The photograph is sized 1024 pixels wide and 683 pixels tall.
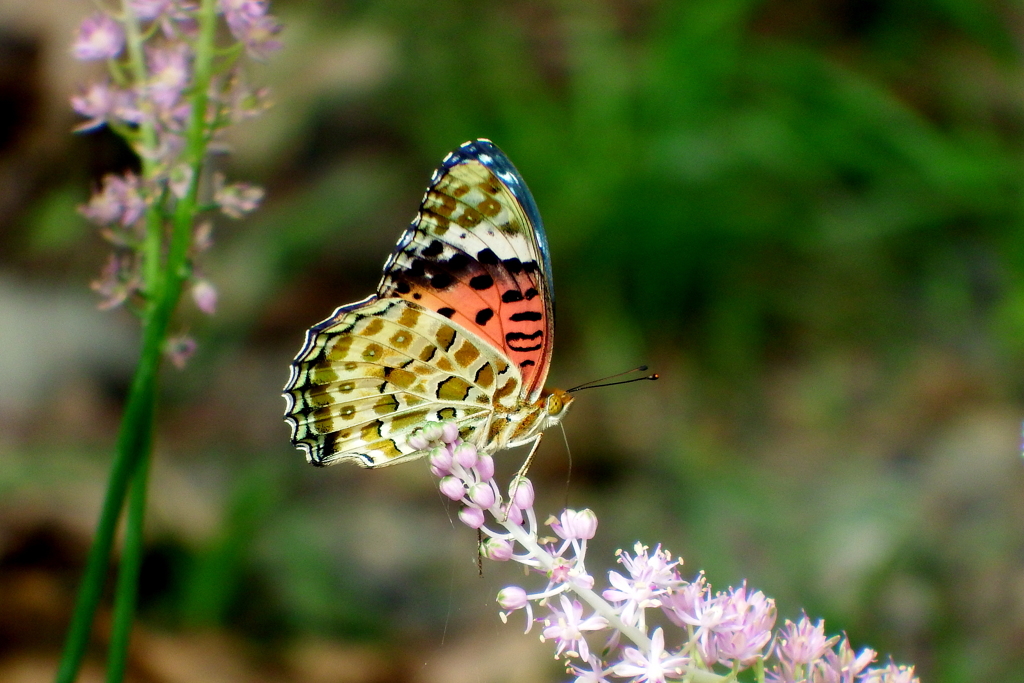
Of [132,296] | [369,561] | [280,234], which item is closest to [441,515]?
[369,561]

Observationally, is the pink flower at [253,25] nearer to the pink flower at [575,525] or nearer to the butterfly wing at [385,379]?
the butterfly wing at [385,379]

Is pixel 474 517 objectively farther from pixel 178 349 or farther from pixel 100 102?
pixel 100 102

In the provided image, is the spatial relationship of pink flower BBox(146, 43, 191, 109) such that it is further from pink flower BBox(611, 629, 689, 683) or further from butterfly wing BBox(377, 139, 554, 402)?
pink flower BBox(611, 629, 689, 683)

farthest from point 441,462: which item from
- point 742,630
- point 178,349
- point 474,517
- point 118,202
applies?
point 118,202

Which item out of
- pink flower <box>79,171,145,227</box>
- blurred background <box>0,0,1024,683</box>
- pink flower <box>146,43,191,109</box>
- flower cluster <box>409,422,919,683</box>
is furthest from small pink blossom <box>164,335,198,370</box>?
blurred background <box>0,0,1024,683</box>

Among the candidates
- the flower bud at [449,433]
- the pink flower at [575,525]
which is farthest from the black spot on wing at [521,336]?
the pink flower at [575,525]

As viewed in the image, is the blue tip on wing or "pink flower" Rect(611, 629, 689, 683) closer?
"pink flower" Rect(611, 629, 689, 683)
